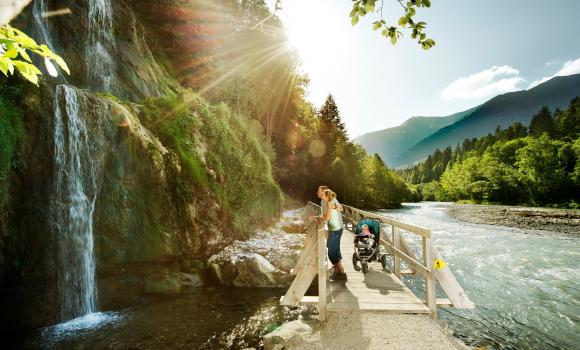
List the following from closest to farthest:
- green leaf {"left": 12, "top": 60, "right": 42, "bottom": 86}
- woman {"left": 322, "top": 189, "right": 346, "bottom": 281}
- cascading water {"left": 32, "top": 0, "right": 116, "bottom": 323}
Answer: green leaf {"left": 12, "top": 60, "right": 42, "bottom": 86}
woman {"left": 322, "top": 189, "right": 346, "bottom": 281}
cascading water {"left": 32, "top": 0, "right": 116, "bottom": 323}

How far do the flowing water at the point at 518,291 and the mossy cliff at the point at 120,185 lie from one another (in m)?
9.76

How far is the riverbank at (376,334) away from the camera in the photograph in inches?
182

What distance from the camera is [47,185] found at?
31.4 ft

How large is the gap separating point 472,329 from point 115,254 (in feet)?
39.3

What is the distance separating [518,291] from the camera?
11.3 metres

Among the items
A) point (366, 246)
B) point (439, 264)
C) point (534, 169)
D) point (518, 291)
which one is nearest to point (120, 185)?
point (366, 246)

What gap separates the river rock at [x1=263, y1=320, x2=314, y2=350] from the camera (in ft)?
16.4

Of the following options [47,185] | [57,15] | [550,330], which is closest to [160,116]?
[47,185]

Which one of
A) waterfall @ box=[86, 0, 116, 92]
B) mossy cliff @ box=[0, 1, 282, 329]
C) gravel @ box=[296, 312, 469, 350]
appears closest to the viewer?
gravel @ box=[296, 312, 469, 350]

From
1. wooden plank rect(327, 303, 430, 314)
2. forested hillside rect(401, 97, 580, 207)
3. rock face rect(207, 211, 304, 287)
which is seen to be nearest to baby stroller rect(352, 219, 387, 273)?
wooden plank rect(327, 303, 430, 314)

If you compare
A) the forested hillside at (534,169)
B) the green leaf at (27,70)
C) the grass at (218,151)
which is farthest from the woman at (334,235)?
the forested hillside at (534,169)

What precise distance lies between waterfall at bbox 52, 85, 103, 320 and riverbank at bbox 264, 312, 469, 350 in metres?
7.83

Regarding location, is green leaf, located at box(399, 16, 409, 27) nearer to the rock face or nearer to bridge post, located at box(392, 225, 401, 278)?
bridge post, located at box(392, 225, 401, 278)

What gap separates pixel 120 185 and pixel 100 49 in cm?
1017
